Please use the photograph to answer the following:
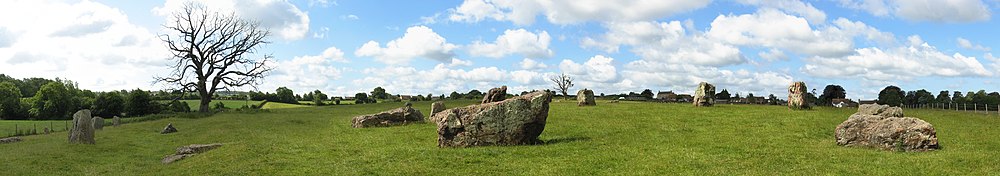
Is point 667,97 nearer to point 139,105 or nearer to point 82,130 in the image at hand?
point 139,105

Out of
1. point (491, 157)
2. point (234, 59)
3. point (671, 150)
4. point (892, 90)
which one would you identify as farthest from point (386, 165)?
point (892, 90)

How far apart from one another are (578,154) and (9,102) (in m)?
98.8

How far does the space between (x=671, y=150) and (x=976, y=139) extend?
528 inches

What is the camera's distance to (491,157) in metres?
19.5

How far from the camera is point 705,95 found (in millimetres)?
50469

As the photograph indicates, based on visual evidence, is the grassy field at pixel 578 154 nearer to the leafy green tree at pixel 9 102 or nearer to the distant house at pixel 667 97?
the distant house at pixel 667 97

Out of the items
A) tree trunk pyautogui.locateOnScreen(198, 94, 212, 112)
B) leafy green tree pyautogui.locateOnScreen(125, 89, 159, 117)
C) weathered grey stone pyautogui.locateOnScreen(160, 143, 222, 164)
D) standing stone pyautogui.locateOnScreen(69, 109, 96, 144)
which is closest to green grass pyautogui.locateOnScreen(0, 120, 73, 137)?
tree trunk pyautogui.locateOnScreen(198, 94, 212, 112)

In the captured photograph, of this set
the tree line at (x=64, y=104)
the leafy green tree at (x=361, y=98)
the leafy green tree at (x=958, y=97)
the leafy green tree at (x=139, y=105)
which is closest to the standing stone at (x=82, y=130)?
the tree line at (x=64, y=104)

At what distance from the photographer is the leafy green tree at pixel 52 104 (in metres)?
87.8

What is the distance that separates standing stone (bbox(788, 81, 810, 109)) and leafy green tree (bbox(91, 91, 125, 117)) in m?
76.1

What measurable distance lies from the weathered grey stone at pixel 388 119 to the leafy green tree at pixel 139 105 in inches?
2112

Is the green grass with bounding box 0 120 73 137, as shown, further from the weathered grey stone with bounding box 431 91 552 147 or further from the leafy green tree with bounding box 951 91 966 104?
the leafy green tree with bounding box 951 91 966 104

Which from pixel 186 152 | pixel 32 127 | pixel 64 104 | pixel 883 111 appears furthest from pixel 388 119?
pixel 64 104

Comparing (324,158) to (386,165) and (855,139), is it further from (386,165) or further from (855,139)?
(855,139)
